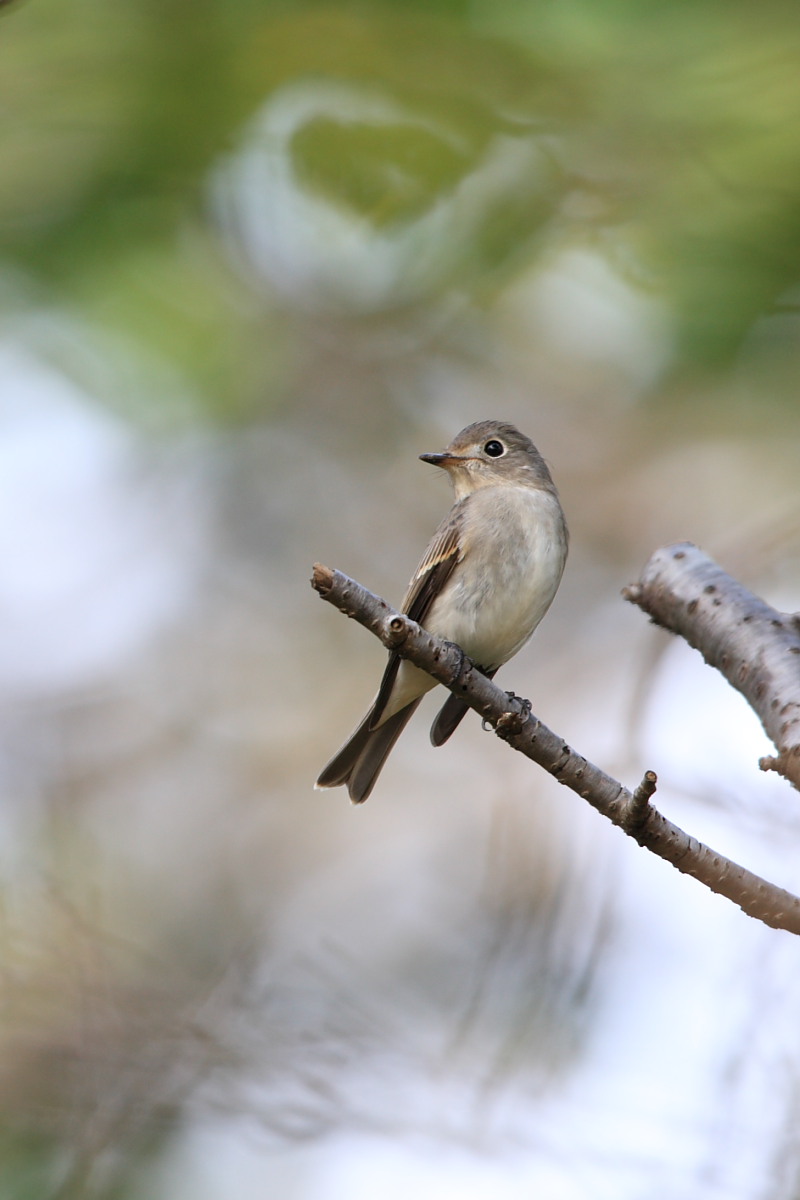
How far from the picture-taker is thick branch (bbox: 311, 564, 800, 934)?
280 centimetres

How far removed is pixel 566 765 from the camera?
10.6ft

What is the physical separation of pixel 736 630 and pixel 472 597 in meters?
1.19

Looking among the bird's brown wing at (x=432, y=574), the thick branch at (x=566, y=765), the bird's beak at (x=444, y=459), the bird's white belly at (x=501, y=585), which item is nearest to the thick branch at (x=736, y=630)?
the thick branch at (x=566, y=765)

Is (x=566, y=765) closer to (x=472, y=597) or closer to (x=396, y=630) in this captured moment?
(x=396, y=630)

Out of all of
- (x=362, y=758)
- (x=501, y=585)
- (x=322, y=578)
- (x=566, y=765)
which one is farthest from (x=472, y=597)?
(x=322, y=578)

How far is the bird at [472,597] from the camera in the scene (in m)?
4.73

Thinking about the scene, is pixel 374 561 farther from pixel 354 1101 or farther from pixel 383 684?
pixel 354 1101

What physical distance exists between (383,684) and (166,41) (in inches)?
87.9

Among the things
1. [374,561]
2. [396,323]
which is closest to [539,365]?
[396,323]

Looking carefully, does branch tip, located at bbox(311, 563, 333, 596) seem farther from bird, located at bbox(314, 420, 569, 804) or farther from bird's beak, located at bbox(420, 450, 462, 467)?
bird's beak, located at bbox(420, 450, 462, 467)

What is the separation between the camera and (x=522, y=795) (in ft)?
19.6

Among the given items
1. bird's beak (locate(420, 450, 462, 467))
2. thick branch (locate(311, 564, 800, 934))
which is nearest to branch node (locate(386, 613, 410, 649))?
thick branch (locate(311, 564, 800, 934))

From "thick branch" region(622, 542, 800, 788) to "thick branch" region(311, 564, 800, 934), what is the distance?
13.4 inches

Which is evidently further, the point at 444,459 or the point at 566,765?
the point at 444,459
